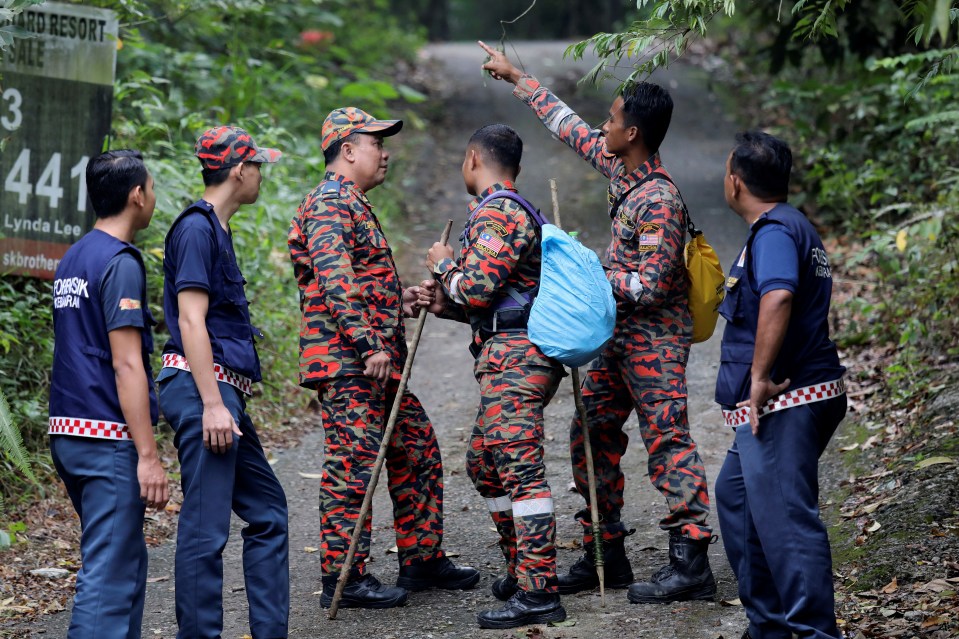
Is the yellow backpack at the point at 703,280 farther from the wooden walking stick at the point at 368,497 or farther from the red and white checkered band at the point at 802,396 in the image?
the wooden walking stick at the point at 368,497

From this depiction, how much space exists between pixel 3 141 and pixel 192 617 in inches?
148

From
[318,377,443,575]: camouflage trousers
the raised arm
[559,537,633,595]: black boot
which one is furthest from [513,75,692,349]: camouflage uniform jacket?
[318,377,443,575]: camouflage trousers

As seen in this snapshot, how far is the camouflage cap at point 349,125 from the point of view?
504 cm

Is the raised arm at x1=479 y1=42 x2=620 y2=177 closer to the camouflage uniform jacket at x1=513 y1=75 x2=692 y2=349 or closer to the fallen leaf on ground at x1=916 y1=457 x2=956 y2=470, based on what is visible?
the camouflage uniform jacket at x1=513 y1=75 x2=692 y2=349

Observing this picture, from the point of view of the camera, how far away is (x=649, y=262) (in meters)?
4.75

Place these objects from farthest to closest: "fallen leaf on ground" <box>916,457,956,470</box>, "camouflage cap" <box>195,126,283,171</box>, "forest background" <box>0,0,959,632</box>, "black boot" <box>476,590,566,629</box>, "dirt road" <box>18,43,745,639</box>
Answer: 1. "forest background" <box>0,0,959,632</box>
2. "fallen leaf on ground" <box>916,457,956,470</box>
3. "dirt road" <box>18,43,745,639</box>
4. "black boot" <box>476,590,566,629</box>
5. "camouflage cap" <box>195,126,283,171</box>

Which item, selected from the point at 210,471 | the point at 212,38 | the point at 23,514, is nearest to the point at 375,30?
the point at 212,38

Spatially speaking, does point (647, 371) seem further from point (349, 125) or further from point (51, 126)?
point (51, 126)

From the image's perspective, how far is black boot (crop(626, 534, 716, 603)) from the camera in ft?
15.6

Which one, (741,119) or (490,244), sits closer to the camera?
(490,244)

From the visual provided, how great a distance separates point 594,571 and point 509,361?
3.94 ft

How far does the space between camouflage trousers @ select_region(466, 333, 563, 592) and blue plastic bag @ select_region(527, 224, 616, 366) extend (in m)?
0.13

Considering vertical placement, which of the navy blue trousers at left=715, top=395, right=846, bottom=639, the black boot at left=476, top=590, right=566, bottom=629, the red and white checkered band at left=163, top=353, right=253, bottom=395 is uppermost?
the red and white checkered band at left=163, top=353, right=253, bottom=395

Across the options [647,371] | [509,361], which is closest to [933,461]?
[647,371]
